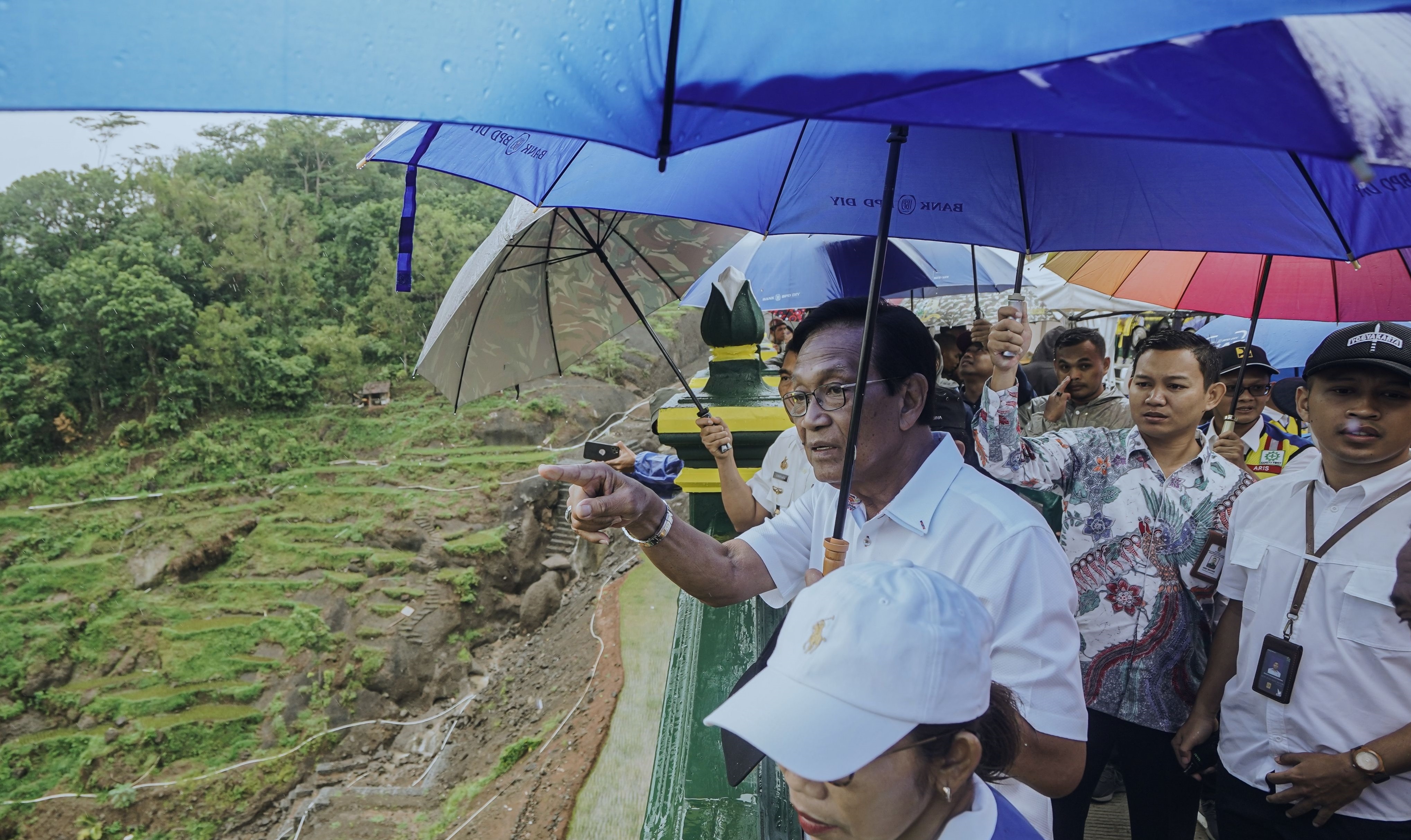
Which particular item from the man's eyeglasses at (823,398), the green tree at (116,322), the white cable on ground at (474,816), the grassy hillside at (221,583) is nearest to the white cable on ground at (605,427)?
the grassy hillside at (221,583)

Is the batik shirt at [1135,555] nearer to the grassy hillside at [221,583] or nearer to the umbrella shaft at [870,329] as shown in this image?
the umbrella shaft at [870,329]

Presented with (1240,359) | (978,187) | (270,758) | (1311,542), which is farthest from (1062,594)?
(270,758)

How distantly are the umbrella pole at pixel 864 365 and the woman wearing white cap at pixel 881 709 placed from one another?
295 millimetres

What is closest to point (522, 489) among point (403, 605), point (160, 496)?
point (403, 605)

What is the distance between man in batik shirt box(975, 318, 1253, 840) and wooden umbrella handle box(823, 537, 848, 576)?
2.13 ft

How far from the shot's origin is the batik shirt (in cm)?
169

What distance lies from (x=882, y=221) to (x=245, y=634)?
672 inches

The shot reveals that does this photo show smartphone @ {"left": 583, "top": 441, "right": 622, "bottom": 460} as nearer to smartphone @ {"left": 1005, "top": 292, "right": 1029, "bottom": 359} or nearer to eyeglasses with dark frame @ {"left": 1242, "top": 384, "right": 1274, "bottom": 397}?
smartphone @ {"left": 1005, "top": 292, "right": 1029, "bottom": 359}

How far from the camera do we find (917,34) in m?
0.66

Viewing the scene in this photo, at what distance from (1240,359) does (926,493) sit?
2.30 metres

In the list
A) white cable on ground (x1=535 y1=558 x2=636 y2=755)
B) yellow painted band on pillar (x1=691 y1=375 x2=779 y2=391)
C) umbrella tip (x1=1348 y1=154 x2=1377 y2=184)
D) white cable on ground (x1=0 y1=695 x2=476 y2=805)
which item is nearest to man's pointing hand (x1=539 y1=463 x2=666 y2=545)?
umbrella tip (x1=1348 y1=154 x2=1377 y2=184)

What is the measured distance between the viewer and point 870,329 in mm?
1180

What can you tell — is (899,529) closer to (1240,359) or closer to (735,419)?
(735,419)

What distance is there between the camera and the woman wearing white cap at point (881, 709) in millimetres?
799
